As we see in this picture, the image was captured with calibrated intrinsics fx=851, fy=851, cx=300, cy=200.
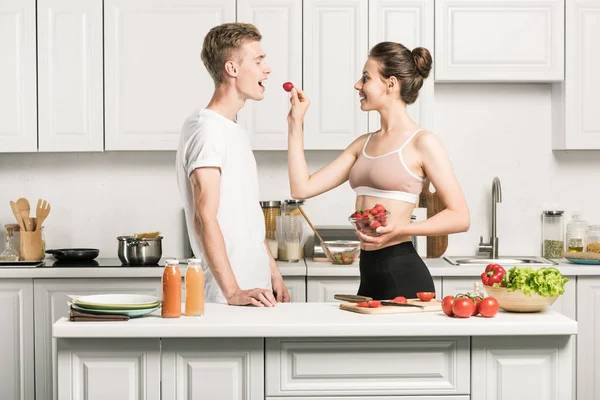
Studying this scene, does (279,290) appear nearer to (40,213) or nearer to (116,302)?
(116,302)

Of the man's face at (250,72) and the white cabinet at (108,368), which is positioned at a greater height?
the man's face at (250,72)

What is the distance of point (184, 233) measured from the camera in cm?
475

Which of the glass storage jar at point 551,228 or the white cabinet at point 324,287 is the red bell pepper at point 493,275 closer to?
the white cabinet at point 324,287

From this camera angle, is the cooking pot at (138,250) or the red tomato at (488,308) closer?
the red tomato at (488,308)

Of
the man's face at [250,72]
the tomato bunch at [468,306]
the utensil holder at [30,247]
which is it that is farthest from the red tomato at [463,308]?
the utensil holder at [30,247]

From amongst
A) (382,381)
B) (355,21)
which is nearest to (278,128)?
(355,21)

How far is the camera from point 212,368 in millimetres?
2434

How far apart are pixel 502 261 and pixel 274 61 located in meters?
1.61

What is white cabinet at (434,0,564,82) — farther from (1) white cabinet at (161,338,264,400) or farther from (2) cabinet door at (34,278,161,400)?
(1) white cabinet at (161,338,264,400)

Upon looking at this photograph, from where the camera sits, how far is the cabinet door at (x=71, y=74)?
4.35m

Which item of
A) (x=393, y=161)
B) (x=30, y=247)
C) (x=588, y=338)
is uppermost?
(x=393, y=161)

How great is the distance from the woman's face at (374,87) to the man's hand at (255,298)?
2.55 ft

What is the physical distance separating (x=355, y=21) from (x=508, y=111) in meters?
1.07

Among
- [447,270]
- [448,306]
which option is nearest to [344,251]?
[447,270]
